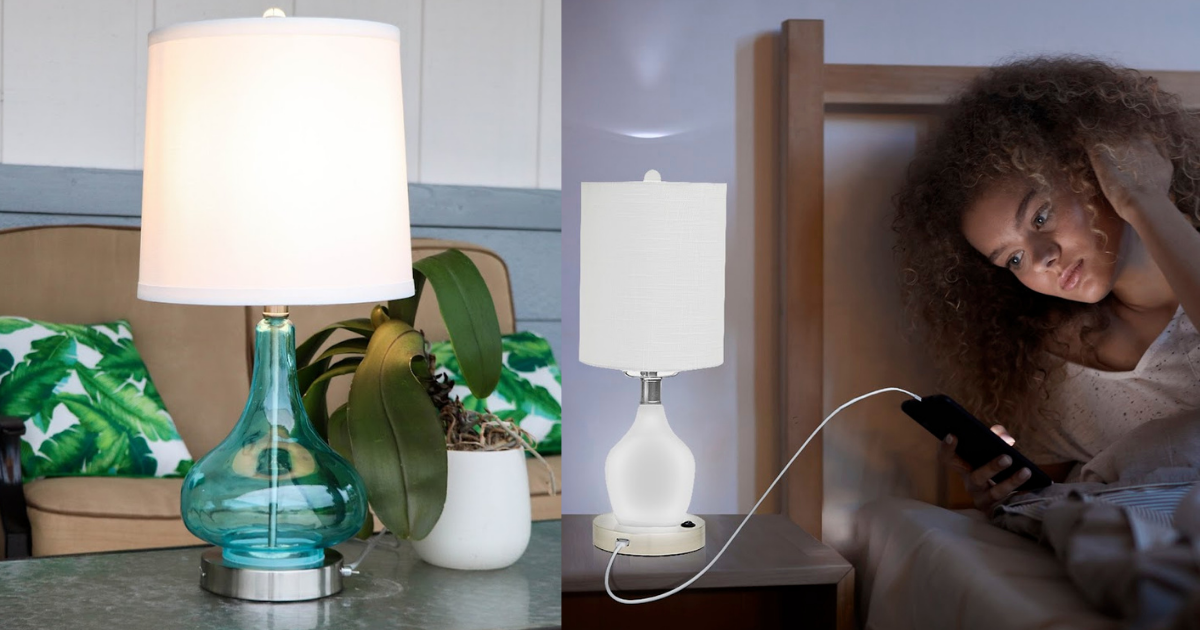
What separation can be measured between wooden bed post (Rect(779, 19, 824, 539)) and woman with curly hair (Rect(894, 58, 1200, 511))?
0.05m

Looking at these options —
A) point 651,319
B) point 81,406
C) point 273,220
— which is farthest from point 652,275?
point 81,406

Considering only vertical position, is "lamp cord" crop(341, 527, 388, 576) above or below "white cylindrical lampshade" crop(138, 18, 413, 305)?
below

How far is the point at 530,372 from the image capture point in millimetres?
1292

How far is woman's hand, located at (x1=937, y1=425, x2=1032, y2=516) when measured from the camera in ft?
1.17

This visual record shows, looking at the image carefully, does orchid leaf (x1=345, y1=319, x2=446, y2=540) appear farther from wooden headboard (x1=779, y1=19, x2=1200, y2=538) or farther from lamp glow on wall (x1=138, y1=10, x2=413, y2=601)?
wooden headboard (x1=779, y1=19, x2=1200, y2=538)

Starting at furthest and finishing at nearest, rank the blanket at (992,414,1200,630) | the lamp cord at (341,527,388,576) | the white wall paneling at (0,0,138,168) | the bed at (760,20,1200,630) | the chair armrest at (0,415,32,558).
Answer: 1. the white wall paneling at (0,0,138,168)
2. the chair armrest at (0,415,32,558)
3. the lamp cord at (341,527,388,576)
4. the bed at (760,20,1200,630)
5. the blanket at (992,414,1200,630)

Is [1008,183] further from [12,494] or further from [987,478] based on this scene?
[12,494]

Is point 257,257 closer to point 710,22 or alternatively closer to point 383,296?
point 383,296

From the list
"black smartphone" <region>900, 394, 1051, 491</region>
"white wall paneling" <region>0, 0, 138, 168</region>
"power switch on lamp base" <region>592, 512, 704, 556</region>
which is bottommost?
"power switch on lamp base" <region>592, 512, 704, 556</region>

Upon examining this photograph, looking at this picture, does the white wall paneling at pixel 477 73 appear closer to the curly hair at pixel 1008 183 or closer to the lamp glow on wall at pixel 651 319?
the lamp glow on wall at pixel 651 319

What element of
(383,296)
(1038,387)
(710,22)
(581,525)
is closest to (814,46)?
(710,22)

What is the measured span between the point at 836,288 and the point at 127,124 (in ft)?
3.69

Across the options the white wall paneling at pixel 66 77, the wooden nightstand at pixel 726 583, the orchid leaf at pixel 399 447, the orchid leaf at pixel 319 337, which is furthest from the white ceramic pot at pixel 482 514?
the white wall paneling at pixel 66 77

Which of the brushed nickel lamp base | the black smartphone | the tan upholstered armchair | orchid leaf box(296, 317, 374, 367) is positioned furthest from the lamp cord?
the black smartphone
